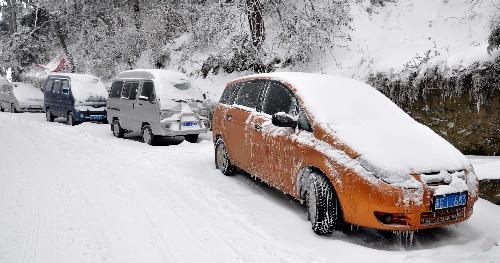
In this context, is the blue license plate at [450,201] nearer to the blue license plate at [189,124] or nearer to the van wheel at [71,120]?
the blue license plate at [189,124]

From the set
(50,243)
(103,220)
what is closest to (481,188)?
(103,220)

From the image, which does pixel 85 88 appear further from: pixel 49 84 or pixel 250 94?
pixel 250 94

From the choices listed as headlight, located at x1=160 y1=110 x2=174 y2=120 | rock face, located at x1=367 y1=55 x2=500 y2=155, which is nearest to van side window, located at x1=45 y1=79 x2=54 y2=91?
headlight, located at x1=160 y1=110 x2=174 y2=120

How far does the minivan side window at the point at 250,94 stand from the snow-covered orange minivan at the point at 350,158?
0.04 meters

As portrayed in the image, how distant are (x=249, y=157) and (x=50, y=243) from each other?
2993 mm

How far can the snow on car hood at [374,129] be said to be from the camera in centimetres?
425

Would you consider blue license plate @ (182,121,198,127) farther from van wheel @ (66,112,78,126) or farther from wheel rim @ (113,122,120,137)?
van wheel @ (66,112,78,126)

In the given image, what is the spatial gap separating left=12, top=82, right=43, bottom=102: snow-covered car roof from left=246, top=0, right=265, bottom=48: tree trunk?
1353cm

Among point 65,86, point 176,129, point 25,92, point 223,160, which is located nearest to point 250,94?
point 223,160

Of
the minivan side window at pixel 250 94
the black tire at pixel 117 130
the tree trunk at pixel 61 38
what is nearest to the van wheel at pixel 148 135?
the black tire at pixel 117 130

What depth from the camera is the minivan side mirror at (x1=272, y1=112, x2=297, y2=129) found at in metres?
5.24

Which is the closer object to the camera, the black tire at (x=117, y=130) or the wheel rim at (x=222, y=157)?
the wheel rim at (x=222, y=157)

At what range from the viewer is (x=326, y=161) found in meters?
4.60

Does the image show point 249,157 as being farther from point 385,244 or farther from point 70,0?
point 70,0
